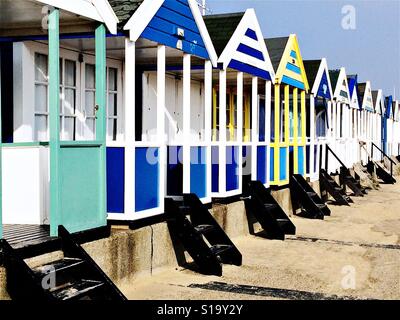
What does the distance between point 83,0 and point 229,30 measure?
491 centimetres

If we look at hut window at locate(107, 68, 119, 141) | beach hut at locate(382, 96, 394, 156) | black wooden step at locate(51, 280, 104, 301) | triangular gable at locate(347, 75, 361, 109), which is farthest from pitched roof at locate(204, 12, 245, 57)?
beach hut at locate(382, 96, 394, 156)

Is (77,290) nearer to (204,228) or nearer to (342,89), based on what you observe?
(204,228)

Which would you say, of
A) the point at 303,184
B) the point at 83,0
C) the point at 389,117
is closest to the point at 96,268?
the point at 83,0

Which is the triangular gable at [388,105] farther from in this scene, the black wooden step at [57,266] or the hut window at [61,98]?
the black wooden step at [57,266]

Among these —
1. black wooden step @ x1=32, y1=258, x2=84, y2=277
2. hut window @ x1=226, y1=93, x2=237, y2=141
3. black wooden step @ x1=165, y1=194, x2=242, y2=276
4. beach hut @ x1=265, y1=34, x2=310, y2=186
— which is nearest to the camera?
black wooden step @ x1=32, y1=258, x2=84, y2=277

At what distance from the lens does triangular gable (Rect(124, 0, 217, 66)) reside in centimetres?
734

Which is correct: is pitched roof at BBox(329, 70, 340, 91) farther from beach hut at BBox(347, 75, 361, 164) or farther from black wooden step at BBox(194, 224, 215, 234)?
black wooden step at BBox(194, 224, 215, 234)

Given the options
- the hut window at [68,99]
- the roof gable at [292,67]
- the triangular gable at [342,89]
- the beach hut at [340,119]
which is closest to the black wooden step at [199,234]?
the hut window at [68,99]

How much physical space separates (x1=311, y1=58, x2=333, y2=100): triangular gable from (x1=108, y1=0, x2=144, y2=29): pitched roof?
31.1 feet

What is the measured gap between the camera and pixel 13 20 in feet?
21.9

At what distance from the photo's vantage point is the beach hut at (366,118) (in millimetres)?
24617

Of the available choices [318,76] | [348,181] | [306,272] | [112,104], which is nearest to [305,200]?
[318,76]

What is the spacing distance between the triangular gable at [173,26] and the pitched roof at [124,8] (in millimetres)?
64

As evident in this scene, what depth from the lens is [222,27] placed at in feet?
36.1
